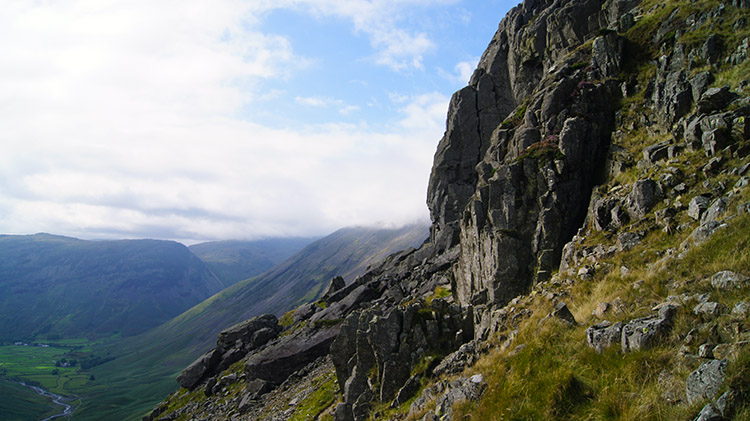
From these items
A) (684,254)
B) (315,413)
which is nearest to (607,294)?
(684,254)

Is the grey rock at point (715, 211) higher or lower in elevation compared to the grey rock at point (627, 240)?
higher

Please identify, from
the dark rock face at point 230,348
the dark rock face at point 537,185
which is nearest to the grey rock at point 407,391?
the dark rock face at point 537,185

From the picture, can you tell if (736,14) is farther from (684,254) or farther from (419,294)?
(419,294)

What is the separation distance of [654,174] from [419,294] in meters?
48.3

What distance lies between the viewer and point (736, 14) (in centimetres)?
3453

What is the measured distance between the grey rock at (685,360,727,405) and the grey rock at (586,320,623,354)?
130 inches

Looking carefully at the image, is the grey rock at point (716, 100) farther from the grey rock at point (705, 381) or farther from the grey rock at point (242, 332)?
the grey rock at point (242, 332)

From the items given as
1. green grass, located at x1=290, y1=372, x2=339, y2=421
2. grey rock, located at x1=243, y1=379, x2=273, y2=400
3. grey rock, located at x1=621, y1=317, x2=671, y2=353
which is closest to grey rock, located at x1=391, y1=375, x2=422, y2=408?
grey rock, located at x1=621, y1=317, x2=671, y2=353

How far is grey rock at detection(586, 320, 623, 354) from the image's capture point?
12.4 metres

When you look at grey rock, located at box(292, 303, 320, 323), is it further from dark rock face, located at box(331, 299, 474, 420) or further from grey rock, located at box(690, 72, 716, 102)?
grey rock, located at box(690, 72, 716, 102)

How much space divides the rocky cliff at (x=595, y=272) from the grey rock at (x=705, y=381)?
3 cm

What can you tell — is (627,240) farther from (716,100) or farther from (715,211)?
(716,100)

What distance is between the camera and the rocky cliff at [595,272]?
36.3ft

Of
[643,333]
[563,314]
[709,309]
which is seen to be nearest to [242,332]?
[563,314]
